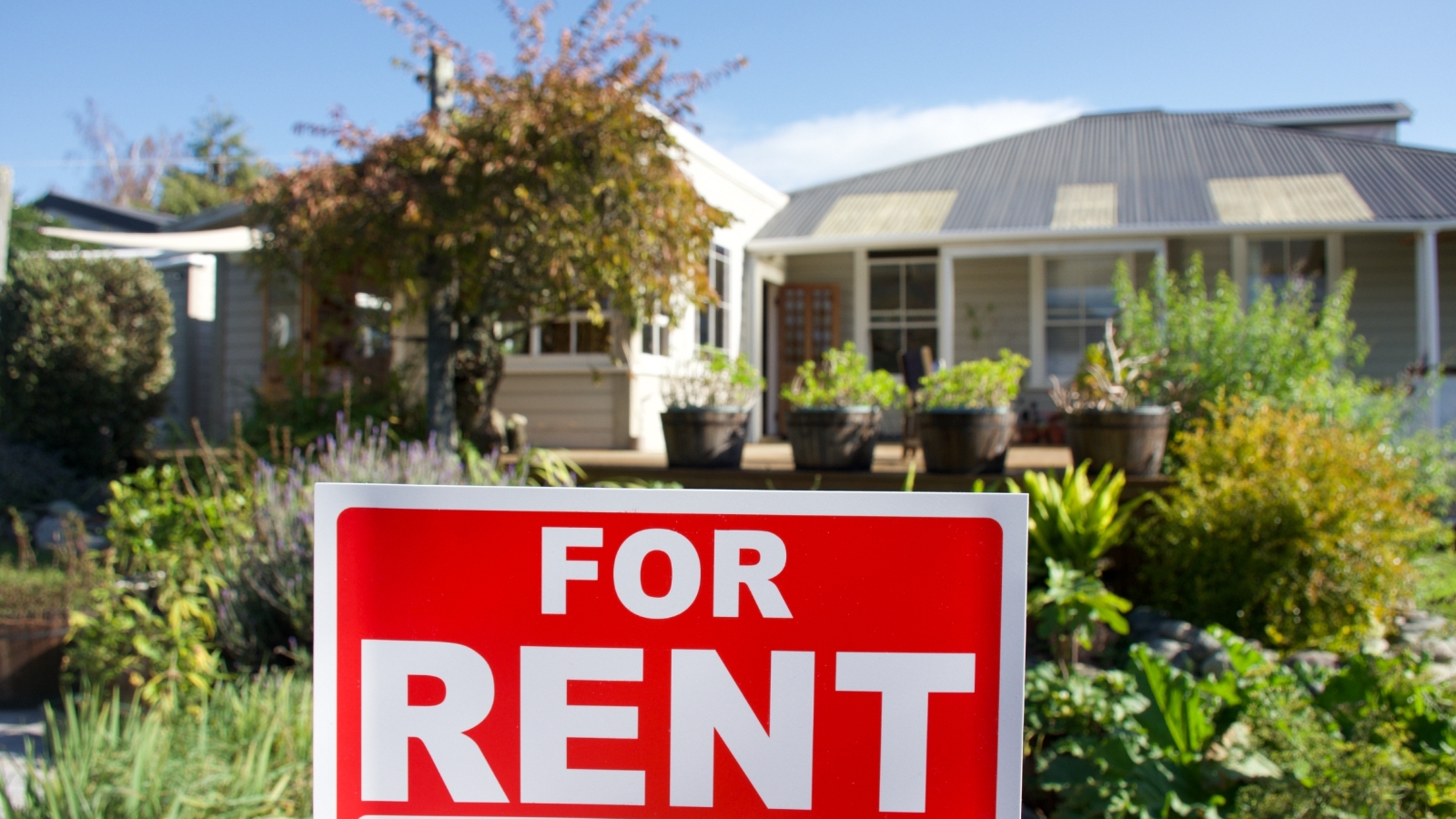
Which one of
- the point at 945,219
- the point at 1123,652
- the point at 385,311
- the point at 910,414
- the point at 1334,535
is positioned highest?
the point at 945,219

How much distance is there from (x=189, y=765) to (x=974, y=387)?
442 centimetres

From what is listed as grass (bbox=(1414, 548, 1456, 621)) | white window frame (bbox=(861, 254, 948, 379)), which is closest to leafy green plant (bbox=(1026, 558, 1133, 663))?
grass (bbox=(1414, 548, 1456, 621))

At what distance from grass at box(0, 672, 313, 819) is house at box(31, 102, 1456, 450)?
5.77 metres

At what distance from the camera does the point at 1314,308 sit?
40.3 feet

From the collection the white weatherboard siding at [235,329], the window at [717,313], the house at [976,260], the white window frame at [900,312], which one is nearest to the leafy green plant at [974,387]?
the house at [976,260]

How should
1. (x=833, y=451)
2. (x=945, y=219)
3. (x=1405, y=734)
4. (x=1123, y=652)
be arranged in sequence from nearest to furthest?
1. (x=1405, y=734)
2. (x=1123, y=652)
3. (x=833, y=451)
4. (x=945, y=219)

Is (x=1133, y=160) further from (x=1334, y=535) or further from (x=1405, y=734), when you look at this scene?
(x=1405, y=734)

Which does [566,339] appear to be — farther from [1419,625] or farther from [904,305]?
[1419,625]

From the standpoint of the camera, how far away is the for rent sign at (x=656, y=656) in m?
1.07

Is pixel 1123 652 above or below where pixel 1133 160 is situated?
below

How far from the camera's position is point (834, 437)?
235 inches

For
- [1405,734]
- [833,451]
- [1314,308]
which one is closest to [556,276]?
[833,451]

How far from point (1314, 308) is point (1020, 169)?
406cm

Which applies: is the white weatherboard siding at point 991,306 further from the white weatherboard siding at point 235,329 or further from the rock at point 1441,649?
the white weatherboard siding at point 235,329
